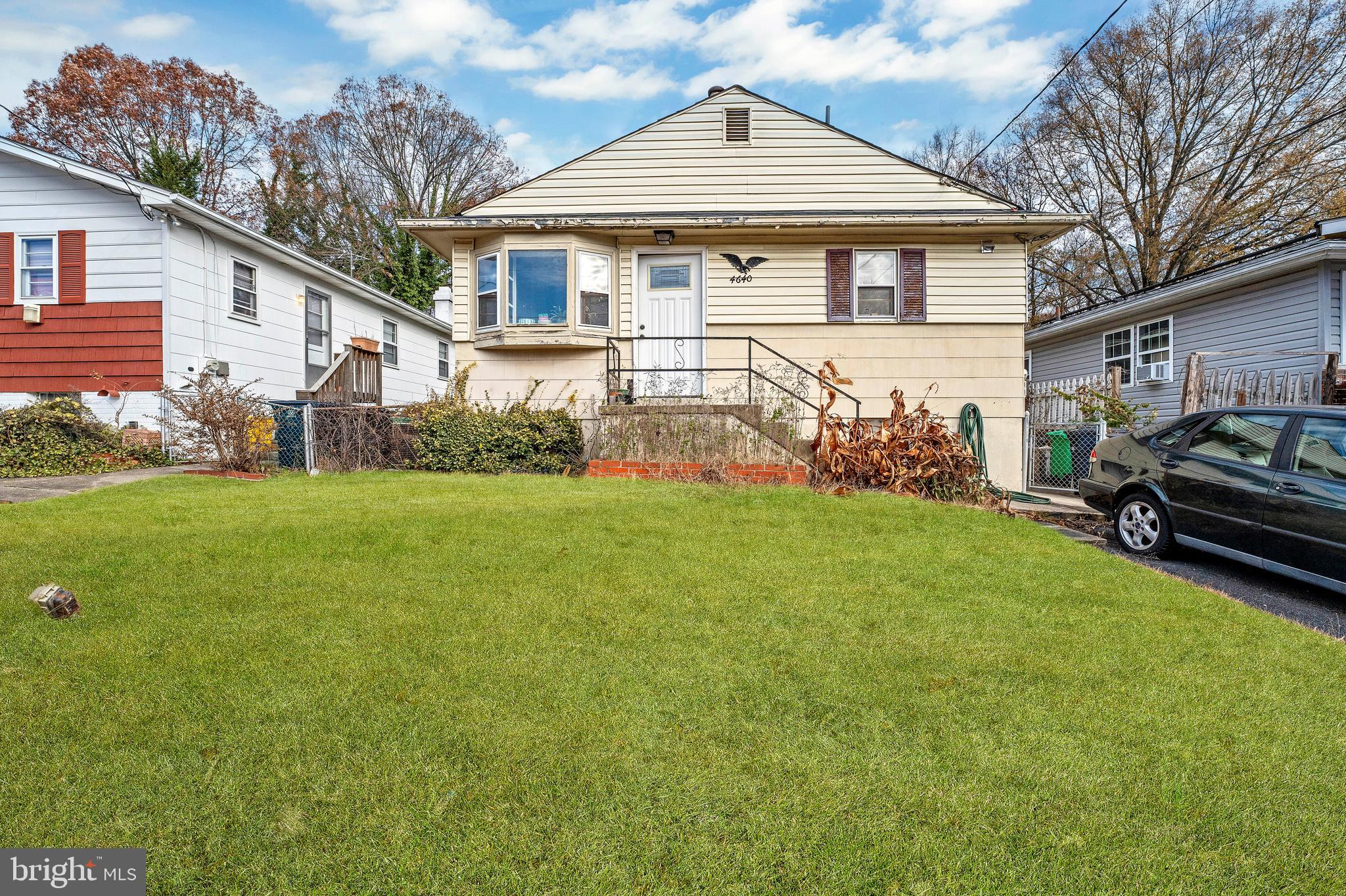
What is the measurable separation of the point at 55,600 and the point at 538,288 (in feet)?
28.9

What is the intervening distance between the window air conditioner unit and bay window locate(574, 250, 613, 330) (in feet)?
39.5

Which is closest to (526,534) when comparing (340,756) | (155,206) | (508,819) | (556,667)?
(556,667)

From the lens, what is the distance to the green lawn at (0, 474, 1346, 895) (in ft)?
5.90

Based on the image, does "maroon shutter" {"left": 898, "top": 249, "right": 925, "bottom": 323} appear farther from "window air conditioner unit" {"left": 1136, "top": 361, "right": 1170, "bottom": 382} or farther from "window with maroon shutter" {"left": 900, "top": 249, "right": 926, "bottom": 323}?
"window air conditioner unit" {"left": 1136, "top": 361, "right": 1170, "bottom": 382}

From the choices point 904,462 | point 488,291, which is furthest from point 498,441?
point 904,462

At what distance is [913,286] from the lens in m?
11.6

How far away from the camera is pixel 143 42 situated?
862 inches

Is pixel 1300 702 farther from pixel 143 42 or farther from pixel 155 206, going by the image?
pixel 143 42

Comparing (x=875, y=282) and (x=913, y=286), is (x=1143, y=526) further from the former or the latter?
(x=875, y=282)

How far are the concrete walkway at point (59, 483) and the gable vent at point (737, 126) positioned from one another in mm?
10420

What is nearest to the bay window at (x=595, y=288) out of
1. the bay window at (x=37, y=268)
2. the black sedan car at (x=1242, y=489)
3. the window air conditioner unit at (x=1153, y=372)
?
the black sedan car at (x=1242, y=489)

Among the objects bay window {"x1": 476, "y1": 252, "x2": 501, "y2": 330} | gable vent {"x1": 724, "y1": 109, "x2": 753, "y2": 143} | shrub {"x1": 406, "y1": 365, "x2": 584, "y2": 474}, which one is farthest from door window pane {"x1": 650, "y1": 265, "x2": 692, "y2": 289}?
shrub {"x1": 406, "y1": 365, "x2": 584, "y2": 474}

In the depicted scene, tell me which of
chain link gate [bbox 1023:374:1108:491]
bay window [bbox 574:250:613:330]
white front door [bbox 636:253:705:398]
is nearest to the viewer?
chain link gate [bbox 1023:374:1108:491]

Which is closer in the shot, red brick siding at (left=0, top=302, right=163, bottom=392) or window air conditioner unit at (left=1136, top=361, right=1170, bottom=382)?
red brick siding at (left=0, top=302, right=163, bottom=392)
